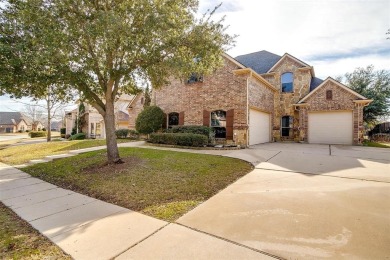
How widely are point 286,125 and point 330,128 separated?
10.6ft

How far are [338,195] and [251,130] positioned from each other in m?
9.12

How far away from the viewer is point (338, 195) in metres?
4.44

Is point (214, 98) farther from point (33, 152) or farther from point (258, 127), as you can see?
point (33, 152)

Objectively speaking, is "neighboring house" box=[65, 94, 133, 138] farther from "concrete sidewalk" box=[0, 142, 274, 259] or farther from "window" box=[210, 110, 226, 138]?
"concrete sidewalk" box=[0, 142, 274, 259]

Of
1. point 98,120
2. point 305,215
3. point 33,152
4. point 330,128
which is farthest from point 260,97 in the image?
point 98,120

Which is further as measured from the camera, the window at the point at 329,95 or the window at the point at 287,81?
the window at the point at 287,81

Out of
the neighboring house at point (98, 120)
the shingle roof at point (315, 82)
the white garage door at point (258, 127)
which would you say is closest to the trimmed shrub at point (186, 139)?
the white garage door at point (258, 127)

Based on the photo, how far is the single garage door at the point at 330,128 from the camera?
48.2 ft

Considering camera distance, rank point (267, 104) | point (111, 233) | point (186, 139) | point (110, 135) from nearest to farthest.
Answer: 1. point (111, 233)
2. point (110, 135)
3. point (186, 139)
4. point (267, 104)

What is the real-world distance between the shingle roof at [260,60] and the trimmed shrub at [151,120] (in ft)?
30.7

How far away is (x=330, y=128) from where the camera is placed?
1528 cm

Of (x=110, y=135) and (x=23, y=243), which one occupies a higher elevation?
(x=110, y=135)

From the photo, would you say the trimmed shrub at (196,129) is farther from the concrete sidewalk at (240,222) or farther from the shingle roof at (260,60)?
the shingle roof at (260,60)

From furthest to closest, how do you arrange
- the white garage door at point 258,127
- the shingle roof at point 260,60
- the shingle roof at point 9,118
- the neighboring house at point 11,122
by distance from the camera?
the shingle roof at point 9,118 → the neighboring house at point 11,122 → the shingle roof at point 260,60 → the white garage door at point 258,127
